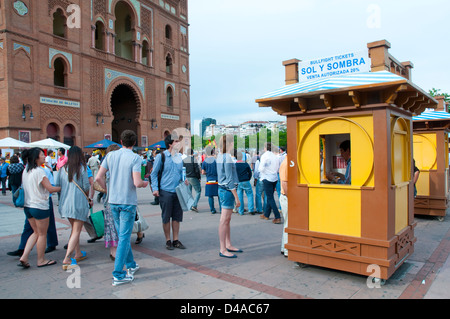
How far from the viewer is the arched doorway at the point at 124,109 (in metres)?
28.6

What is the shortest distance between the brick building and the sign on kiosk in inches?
749

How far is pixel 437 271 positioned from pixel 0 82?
2194cm

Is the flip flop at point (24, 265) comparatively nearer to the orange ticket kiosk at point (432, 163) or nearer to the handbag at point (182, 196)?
the handbag at point (182, 196)

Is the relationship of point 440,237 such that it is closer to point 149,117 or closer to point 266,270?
point 266,270

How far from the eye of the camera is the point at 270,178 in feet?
25.4

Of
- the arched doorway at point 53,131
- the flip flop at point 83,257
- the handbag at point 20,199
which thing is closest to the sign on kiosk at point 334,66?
the flip flop at point 83,257

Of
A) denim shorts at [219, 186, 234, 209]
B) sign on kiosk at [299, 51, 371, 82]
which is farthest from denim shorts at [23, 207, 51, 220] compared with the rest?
sign on kiosk at [299, 51, 371, 82]

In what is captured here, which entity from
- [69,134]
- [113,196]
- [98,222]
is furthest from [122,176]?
[69,134]

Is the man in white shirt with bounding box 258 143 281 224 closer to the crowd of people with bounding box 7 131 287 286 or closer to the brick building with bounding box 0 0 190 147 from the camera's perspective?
the crowd of people with bounding box 7 131 287 286

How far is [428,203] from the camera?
779 centimetres

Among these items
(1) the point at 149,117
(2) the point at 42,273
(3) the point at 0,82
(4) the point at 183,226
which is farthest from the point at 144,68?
(2) the point at 42,273

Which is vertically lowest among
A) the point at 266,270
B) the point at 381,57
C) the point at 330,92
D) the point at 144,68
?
the point at 266,270

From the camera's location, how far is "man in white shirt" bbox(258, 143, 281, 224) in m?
7.64

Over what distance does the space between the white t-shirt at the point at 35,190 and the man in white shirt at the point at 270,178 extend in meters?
4.61
